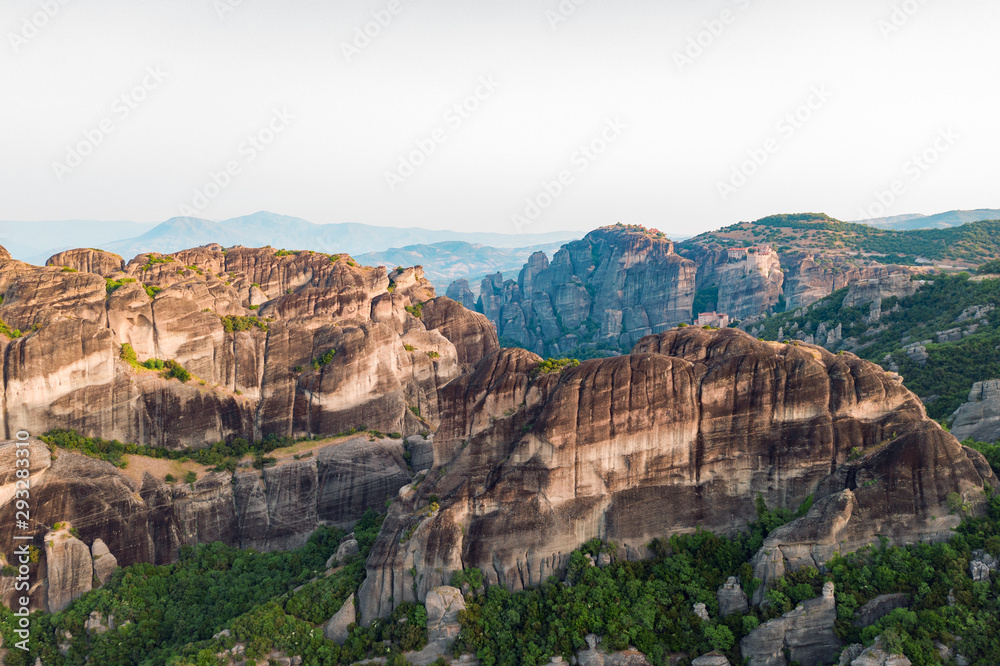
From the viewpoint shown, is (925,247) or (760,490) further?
(925,247)

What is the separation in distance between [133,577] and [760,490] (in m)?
37.8

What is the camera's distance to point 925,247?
4894 inches

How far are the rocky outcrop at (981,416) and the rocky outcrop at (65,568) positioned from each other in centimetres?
5358

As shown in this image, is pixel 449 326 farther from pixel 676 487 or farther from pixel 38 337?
pixel 676 487

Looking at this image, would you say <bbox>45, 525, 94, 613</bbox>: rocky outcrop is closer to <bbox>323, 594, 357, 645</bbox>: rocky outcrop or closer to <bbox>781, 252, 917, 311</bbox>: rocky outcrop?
<bbox>323, 594, 357, 645</bbox>: rocky outcrop

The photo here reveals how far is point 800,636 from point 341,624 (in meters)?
20.8

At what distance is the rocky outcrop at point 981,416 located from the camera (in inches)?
1421

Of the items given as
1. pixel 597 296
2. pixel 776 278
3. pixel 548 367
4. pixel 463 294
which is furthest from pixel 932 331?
pixel 463 294

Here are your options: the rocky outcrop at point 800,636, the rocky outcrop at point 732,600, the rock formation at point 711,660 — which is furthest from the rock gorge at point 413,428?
the rock formation at point 711,660

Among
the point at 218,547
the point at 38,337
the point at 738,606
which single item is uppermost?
the point at 38,337

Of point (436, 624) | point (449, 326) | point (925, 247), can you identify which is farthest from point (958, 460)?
point (925, 247)

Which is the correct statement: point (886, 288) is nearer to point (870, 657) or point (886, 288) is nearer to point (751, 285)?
point (751, 285)

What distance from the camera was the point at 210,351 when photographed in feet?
182

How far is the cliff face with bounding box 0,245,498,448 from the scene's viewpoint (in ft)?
155
